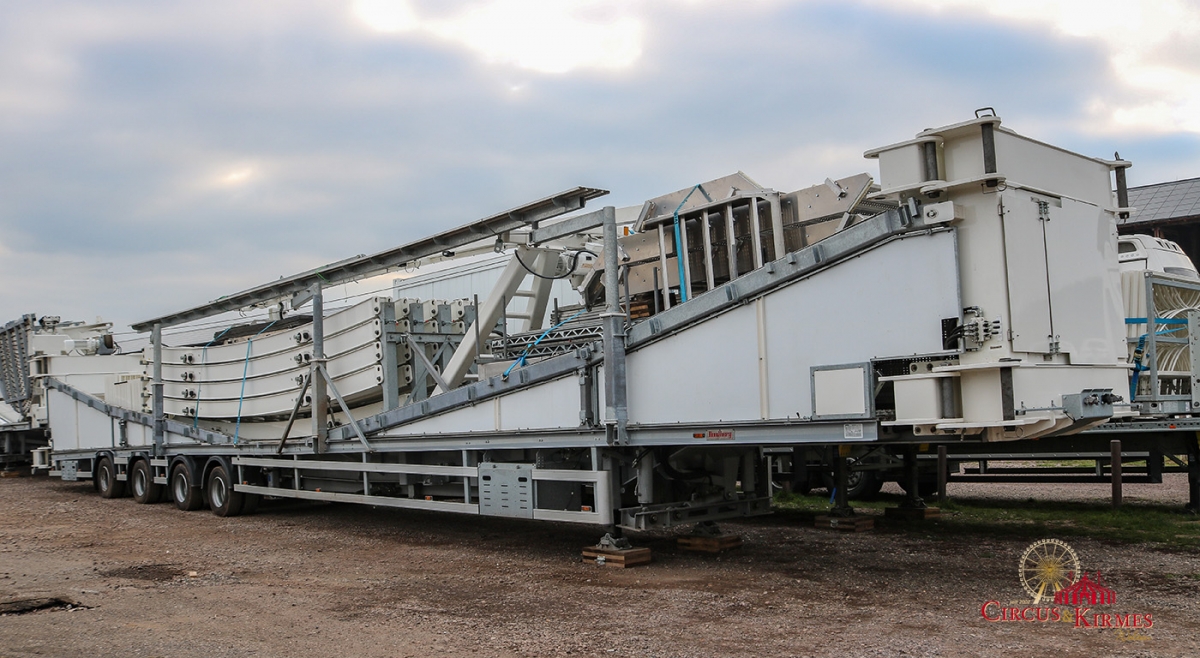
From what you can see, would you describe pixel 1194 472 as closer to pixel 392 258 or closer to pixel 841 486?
pixel 841 486

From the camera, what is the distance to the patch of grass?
34.0 ft

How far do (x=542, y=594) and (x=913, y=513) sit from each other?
6085 millimetres

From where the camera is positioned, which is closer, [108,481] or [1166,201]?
[108,481]

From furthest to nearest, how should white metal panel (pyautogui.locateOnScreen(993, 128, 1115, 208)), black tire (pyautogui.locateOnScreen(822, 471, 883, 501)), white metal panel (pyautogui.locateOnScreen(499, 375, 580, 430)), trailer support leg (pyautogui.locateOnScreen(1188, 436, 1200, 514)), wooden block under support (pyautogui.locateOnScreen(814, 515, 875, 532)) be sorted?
black tire (pyautogui.locateOnScreen(822, 471, 883, 501)) < trailer support leg (pyautogui.locateOnScreen(1188, 436, 1200, 514)) < wooden block under support (pyautogui.locateOnScreen(814, 515, 875, 532)) < white metal panel (pyautogui.locateOnScreen(499, 375, 580, 430)) < white metal panel (pyautogui.locateOnScreen(993, 128, 1115, 208))

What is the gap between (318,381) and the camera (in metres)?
12.5

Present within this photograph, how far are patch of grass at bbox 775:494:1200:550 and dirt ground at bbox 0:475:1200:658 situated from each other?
1.90ft

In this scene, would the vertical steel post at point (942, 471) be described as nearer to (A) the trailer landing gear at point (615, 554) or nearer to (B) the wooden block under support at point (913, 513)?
(B) the wooden block under support at point (913, 513)

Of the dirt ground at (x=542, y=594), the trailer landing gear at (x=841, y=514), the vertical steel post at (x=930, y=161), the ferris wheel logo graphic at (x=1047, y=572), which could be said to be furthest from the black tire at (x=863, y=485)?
the vertical steel post at (x=930, y=161)

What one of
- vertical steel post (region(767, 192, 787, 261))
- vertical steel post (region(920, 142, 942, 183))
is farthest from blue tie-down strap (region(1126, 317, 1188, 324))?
vertical steel post (region(767, 192, 787, 261))

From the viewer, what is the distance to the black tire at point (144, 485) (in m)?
15.9

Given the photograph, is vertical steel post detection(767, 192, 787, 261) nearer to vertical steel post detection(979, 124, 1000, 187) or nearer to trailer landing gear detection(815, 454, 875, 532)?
vertical steel post detection(979, 124, 1000, 187)

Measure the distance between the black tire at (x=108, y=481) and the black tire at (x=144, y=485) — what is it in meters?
0.60

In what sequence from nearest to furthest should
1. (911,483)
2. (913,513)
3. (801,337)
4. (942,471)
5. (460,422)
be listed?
(801,337)
(460,422)
(913,513)
(911,483)
(942,471)

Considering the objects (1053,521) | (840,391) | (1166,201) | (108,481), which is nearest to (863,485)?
(1053,521)
